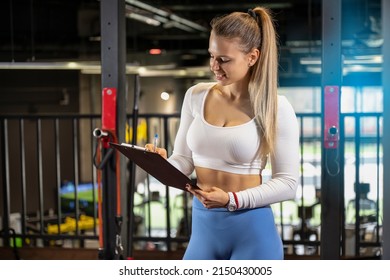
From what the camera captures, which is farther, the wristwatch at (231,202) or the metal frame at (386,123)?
the metal frame at (386,123)

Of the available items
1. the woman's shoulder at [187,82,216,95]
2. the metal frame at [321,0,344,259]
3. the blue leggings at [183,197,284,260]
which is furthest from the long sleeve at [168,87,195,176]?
the metal frame at [321,0,344,259]

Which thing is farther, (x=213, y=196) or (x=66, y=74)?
(x=66, y=74)

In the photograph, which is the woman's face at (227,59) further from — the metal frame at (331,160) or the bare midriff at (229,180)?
the metal frame at (331,160)

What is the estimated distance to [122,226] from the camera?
3371mm

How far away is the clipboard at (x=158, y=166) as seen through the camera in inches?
71.5

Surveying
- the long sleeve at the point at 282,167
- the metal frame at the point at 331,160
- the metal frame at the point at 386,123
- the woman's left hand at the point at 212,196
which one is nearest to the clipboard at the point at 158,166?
the woman's left hand at the point at 212,196

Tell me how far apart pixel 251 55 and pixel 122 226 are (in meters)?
1.73

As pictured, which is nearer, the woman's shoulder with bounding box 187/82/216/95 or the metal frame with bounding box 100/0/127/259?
the woman's shoulder with bounding box 187/82/216/95

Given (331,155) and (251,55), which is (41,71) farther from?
(251,55)

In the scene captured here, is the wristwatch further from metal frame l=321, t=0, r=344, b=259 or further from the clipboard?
metal frame l=321, t=0, r=344, b=259

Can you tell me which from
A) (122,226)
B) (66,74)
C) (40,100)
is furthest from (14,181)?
(122,226)

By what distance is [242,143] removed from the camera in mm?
1831

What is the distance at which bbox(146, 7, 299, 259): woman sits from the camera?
72.1 inches
